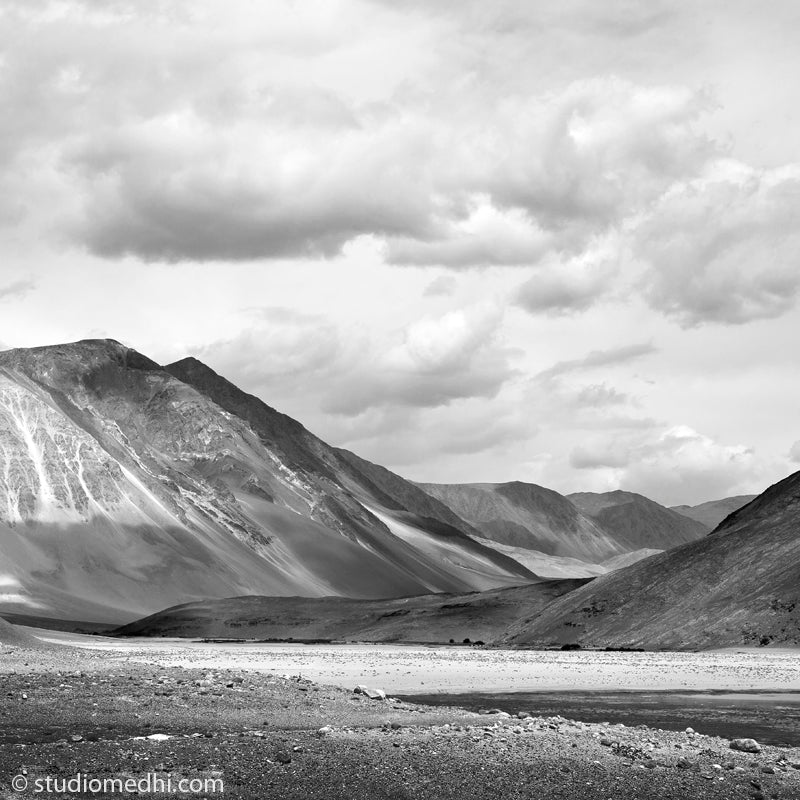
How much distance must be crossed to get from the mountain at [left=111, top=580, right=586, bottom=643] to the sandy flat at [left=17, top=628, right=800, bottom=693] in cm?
4923

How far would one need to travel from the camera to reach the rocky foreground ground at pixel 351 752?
2184 cm

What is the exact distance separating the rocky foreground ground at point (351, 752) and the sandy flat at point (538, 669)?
879 inches

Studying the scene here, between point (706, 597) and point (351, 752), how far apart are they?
86.5 metres

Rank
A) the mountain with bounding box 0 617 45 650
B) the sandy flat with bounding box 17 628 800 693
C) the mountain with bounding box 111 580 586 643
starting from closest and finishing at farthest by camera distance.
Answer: the sandy flat with bounding box 17 628 800 693
the mountain with bounding box 0 617 45 650
the mountain with bounding box 111 580 586 643

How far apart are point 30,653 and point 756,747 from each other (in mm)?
38935

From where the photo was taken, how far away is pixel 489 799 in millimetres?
21375

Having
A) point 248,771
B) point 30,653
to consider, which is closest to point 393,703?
point 248,771

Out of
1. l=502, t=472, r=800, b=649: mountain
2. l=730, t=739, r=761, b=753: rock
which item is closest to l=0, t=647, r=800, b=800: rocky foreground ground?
l=730, t=739, r=761, b=753: rock

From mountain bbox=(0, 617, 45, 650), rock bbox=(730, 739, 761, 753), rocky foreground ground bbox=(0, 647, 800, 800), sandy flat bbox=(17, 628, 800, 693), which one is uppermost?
mountain bbox=(0, 617, 45, 650)

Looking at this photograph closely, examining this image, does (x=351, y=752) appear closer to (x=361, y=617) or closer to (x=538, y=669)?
(x=538, y=669)

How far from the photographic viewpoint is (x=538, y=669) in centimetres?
6962

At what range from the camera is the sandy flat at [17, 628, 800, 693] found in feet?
186

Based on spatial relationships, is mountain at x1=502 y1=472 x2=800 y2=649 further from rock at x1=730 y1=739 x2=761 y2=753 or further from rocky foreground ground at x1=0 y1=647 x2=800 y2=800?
rocky foreground ground at x1=0 y1=647 x2=800 y2=800

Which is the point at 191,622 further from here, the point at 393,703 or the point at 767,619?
the point at 393,703
